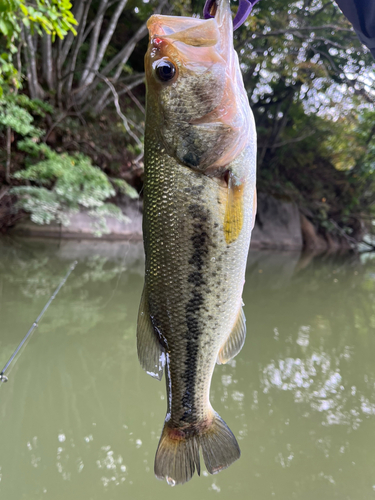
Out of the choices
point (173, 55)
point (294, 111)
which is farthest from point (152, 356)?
point (294, 111)

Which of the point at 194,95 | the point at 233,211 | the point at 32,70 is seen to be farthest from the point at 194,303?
the point at 32,70

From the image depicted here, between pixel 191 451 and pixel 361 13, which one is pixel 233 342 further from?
pixel 361 13

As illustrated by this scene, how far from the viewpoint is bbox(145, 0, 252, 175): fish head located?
84 centimetres

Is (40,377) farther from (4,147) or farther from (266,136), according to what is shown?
(266,136)

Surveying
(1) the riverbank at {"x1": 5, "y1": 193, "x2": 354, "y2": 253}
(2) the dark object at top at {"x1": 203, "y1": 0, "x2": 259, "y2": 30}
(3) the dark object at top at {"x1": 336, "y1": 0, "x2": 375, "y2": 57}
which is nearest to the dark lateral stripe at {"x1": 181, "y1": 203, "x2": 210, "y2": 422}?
(2) the dark object at top at {"x1": 203, "y1": 0, "x2": 259, "y2": 30}

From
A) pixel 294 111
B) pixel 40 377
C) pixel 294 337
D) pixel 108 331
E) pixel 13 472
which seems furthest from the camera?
pixel 294 111

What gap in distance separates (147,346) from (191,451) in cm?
32

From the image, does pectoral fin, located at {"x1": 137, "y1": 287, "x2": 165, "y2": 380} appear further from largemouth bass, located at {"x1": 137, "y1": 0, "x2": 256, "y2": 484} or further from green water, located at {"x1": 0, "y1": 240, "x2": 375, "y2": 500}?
green water, located at {"x1": 0, "y1": 240, "x2": 375, "y2": 500}

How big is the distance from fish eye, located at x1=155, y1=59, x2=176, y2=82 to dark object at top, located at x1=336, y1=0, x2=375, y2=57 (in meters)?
0.64

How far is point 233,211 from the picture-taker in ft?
2.76

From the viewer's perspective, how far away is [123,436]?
218 centimetres

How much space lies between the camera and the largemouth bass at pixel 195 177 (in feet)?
2.73

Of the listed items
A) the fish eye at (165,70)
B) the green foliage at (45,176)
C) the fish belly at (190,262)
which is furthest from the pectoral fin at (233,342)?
the green foliage at (45,176)

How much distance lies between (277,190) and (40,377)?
13785 mm
